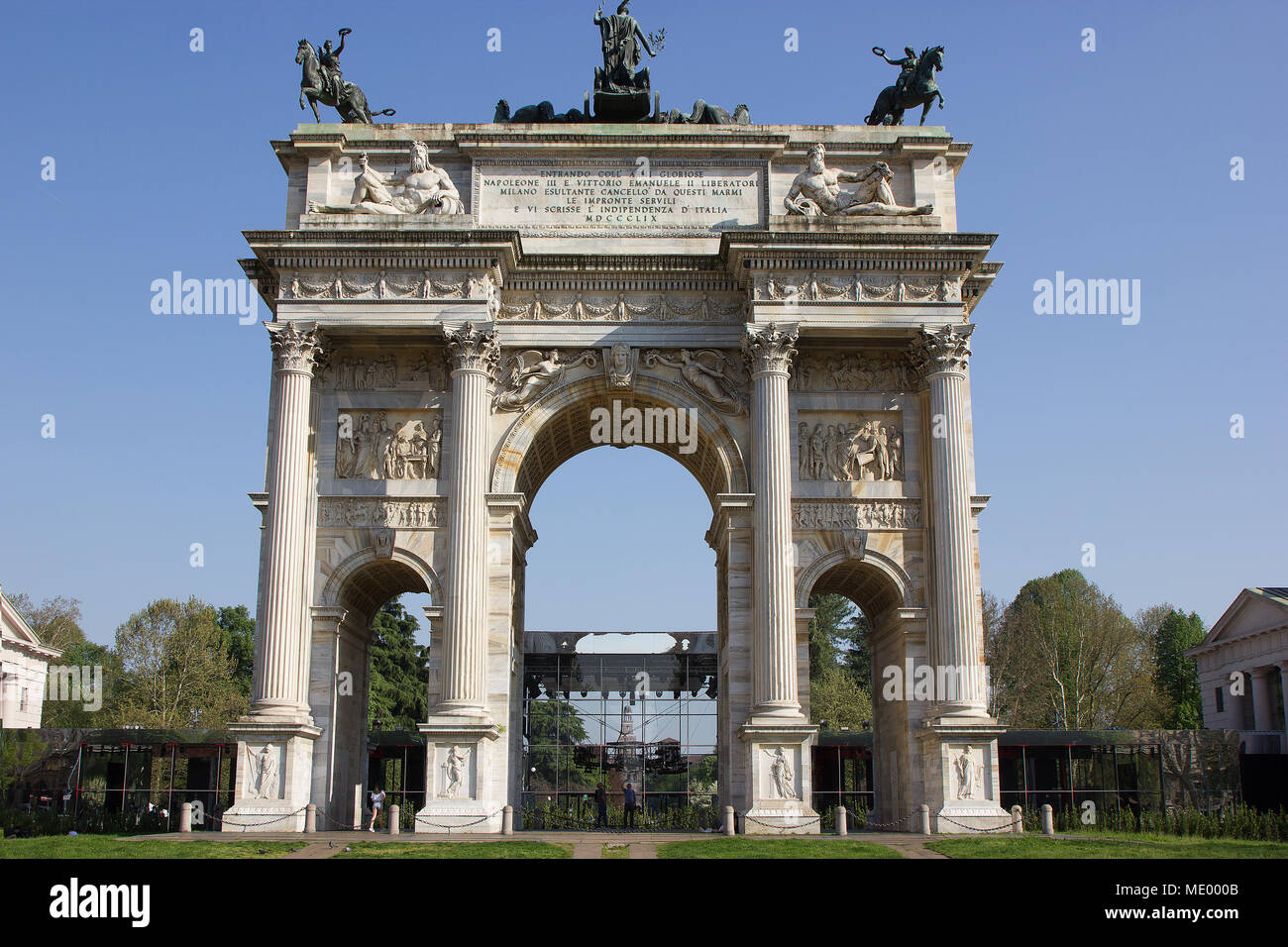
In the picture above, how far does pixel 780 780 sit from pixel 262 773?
12.3 meters

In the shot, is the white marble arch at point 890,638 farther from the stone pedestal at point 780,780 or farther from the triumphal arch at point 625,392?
the stone pedestal at point 780,780

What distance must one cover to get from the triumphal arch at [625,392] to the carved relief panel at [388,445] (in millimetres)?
69

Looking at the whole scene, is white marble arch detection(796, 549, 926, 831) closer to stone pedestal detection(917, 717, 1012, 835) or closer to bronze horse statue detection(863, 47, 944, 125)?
stone pedestal detection(917, 717, 1012, 835)

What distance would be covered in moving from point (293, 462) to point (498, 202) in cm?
919

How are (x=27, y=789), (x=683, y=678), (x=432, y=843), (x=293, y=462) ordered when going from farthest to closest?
(x=683, y=678)
(x=27, y=789)
(x=293, y=462)
(x=432, y=843)

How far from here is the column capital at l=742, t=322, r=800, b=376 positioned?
1294 inches

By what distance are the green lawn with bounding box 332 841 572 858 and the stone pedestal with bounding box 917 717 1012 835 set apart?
10327mm

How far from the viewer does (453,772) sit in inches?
1189

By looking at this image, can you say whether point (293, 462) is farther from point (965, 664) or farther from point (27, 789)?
point (27, 789)

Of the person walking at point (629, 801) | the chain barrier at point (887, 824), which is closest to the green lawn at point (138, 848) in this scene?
the chain barrier at point (887, 824)

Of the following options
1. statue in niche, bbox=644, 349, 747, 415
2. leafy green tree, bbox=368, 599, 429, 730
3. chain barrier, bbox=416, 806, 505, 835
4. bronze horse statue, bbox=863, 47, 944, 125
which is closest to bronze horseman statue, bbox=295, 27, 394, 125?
statue in niche, bbox=644, 349, 747, 415
